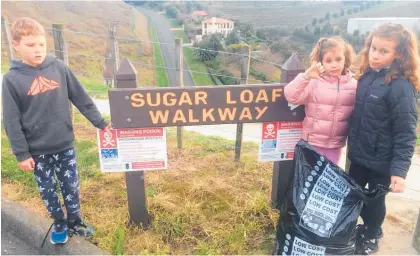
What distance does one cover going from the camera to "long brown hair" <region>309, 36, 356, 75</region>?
207 centimetres

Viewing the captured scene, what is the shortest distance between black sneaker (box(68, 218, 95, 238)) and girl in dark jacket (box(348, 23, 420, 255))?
5.95 ft

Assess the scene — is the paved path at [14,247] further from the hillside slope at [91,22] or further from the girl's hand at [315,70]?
the hillside slope at [91,22]

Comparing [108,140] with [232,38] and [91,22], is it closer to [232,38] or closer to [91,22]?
[232,38]

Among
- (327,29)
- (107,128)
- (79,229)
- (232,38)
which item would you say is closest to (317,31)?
(327,29)

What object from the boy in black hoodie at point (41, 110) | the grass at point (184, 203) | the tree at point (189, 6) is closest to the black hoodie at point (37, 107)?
the boy in black hoodie at point (41, 110)

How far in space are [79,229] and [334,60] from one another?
1.98 m

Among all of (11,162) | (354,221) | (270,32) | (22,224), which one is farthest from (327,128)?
(270,32)

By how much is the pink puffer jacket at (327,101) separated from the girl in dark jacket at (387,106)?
0.07m

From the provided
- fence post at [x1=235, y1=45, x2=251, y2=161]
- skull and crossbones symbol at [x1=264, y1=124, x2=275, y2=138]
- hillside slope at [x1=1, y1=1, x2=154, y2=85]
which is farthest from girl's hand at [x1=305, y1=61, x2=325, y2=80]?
hillside slope at [x1=1, y1=1, x2=154, y2=85]

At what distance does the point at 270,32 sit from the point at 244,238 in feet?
47.7

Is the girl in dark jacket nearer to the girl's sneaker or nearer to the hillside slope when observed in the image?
the girl's sneaker

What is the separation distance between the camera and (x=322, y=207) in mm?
1972

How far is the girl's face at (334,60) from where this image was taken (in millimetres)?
2068

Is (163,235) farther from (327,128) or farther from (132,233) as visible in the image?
(327,128)
